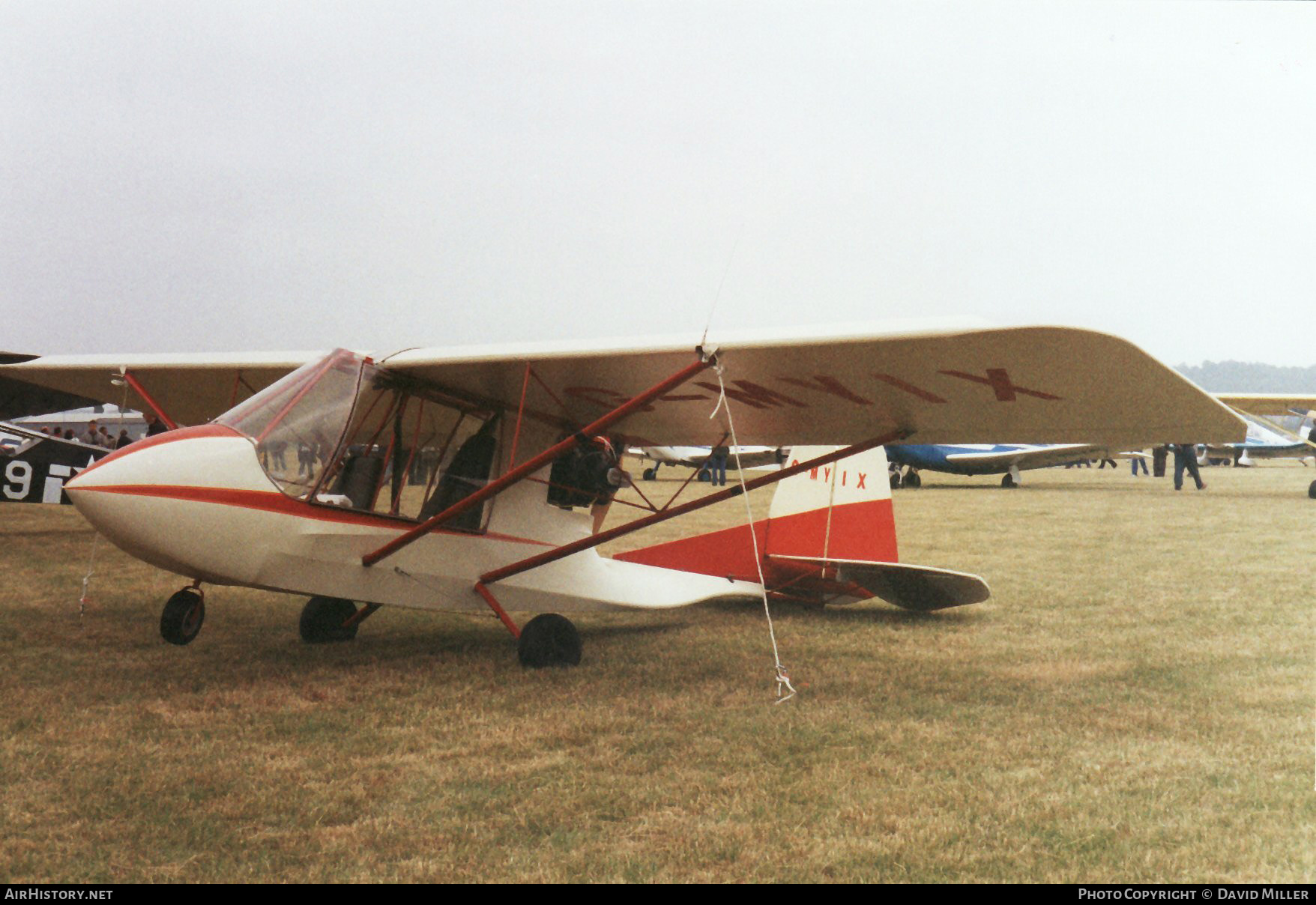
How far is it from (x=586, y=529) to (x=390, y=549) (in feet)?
5.61

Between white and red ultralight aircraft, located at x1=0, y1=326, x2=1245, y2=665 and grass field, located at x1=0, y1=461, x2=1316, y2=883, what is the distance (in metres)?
0.44

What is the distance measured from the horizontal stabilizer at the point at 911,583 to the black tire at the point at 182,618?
4516 millimetres

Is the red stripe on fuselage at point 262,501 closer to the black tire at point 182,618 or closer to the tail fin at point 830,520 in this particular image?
the black tire at point 182,618

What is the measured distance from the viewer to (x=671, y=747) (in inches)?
156

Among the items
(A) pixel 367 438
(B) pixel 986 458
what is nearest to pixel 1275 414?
(B) pixel 986 458

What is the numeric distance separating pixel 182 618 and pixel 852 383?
362 centimetres

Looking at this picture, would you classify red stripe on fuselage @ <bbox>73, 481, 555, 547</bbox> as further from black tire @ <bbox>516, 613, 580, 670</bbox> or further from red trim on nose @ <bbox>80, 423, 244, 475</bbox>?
black tire @ <bbox>516, 613, 580, 670</bbox>

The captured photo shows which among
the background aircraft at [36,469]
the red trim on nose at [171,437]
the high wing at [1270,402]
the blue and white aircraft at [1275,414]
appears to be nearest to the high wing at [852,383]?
the red trim on nose at [171,437]

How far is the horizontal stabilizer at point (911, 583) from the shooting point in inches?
273

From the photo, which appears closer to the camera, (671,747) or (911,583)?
(671,747)

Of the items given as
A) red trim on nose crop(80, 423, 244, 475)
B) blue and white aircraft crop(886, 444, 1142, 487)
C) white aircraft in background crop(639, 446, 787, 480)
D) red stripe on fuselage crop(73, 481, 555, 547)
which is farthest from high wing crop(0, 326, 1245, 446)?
white aircraft in background crop(639, 446, 787, 480)

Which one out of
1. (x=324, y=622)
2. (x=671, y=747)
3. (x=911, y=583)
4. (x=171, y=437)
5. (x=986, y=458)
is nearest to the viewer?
(x=671, y=747)

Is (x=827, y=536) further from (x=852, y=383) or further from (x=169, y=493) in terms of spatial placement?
(x=169, y=493)

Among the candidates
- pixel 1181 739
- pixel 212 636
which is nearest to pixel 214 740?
pixel 212 636
